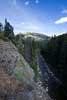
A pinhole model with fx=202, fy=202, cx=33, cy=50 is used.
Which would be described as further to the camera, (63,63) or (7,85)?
(63,63)

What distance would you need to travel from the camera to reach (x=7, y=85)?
20.3 meters

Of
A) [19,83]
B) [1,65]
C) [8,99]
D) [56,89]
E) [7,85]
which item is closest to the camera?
[8,99]

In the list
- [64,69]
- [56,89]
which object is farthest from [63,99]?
[64,69]

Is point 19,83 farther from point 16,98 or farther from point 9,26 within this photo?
point 9,26

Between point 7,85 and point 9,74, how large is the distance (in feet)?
10.8

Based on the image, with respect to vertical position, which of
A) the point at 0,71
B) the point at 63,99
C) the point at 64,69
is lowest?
the point at 63,99

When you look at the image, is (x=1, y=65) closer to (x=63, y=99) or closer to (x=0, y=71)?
(x=0, y=71)

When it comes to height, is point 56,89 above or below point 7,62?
below

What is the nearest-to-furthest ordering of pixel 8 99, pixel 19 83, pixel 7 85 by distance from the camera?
pixel 8 99 < pixel 7 85 < pixel 19 83

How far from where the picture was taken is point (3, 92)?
18953 millimetres

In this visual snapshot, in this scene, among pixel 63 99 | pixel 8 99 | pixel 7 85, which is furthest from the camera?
pixel 63 99

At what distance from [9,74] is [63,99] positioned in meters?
14.0

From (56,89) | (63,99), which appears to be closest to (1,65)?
(63,99)

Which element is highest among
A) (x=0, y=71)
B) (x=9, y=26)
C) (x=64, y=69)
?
(x=9, y=26)
